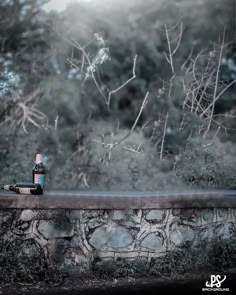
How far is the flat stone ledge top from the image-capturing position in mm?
2791

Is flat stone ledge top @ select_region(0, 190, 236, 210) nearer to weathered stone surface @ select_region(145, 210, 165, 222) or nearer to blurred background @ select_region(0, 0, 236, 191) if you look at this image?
weathered stone surface @ select_region(145, 210, 165, 222)

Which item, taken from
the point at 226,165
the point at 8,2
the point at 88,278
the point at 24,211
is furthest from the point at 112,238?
the point at 8,2

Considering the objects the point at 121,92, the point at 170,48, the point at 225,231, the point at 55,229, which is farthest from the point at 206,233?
the point at 170,48

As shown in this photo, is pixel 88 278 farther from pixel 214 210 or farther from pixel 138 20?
pixel 138 20

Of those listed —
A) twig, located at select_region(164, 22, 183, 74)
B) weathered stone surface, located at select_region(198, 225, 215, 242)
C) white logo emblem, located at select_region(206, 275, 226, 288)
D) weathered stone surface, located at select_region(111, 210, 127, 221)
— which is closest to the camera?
white logo emblem, located at select_region(206, 275, 226, 288)

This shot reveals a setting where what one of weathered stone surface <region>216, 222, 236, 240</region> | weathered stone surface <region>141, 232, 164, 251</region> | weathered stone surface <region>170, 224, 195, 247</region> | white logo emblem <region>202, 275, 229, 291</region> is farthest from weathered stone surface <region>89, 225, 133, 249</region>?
weathered stone surface <region>216, 222, 236, 240</region>

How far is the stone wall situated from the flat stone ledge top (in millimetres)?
62

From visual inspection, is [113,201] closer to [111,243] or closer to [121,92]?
[111,243]

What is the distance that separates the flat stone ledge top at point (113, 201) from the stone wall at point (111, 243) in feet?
0.20

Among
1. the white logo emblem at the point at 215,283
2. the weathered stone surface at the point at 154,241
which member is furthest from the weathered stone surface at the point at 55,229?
the white logo emblem at the point at 215,283

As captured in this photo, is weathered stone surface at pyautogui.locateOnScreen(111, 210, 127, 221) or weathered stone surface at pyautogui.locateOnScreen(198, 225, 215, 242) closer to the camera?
weathered stone surface at pyautogui.locateOnScreen(111, 210, 127, 221)

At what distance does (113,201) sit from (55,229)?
52 cm

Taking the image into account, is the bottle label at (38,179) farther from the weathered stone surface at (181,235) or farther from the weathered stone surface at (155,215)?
the weathered stone surface at (181,235)

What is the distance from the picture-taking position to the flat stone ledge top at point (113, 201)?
9.16 feet
